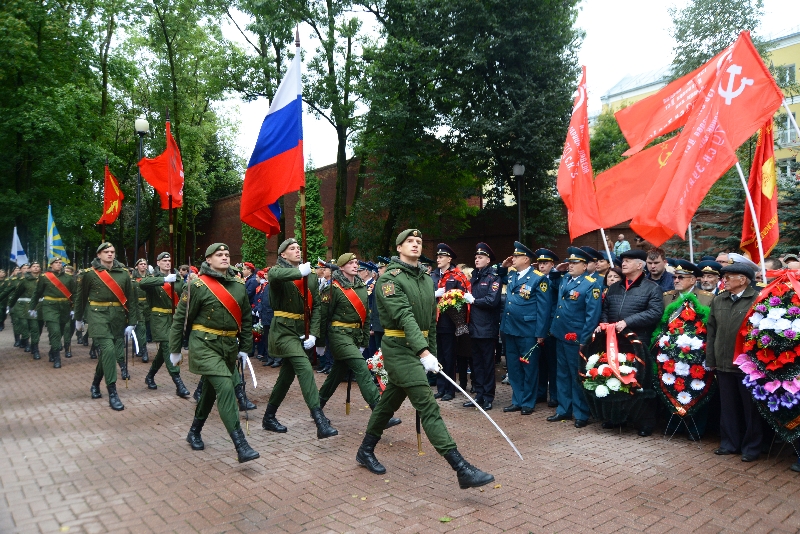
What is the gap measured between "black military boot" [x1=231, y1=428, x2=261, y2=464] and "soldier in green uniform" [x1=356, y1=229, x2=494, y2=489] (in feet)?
3.36

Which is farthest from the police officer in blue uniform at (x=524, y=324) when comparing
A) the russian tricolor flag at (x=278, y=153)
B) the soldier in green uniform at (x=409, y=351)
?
the russian tricolor flag at (x=278, y=153)

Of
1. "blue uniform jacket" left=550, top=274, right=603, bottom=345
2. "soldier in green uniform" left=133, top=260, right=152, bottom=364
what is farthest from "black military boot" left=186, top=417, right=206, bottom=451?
"soldier in green uniform" left=133, top=260, right=152, bottom=364

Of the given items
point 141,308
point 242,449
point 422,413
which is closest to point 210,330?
point 242,449

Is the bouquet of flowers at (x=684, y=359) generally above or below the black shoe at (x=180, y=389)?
above

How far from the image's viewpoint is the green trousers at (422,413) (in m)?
5.08

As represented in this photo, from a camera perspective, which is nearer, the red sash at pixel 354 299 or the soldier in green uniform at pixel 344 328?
the soldier in green uniform at pixel 344 328

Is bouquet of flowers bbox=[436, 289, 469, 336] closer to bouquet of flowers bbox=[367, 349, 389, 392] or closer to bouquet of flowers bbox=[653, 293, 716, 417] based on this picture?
bouquet of flowers bbox=[367, 349, 389, 392]

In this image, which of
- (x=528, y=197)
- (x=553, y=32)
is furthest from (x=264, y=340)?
(x=553, y=32)

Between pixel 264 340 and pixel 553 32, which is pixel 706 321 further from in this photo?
pixel 553 32

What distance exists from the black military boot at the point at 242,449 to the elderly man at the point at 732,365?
4746 millimetres

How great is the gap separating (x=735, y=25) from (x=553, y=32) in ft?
26.1

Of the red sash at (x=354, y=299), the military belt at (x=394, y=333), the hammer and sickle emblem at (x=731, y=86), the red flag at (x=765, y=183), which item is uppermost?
the hammer and sickle emblem at (x=731, y=86)

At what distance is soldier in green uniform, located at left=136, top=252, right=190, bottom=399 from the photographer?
9.49m

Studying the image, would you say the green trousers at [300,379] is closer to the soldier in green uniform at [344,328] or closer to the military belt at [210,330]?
the soldier in green uniform at [344,328]
